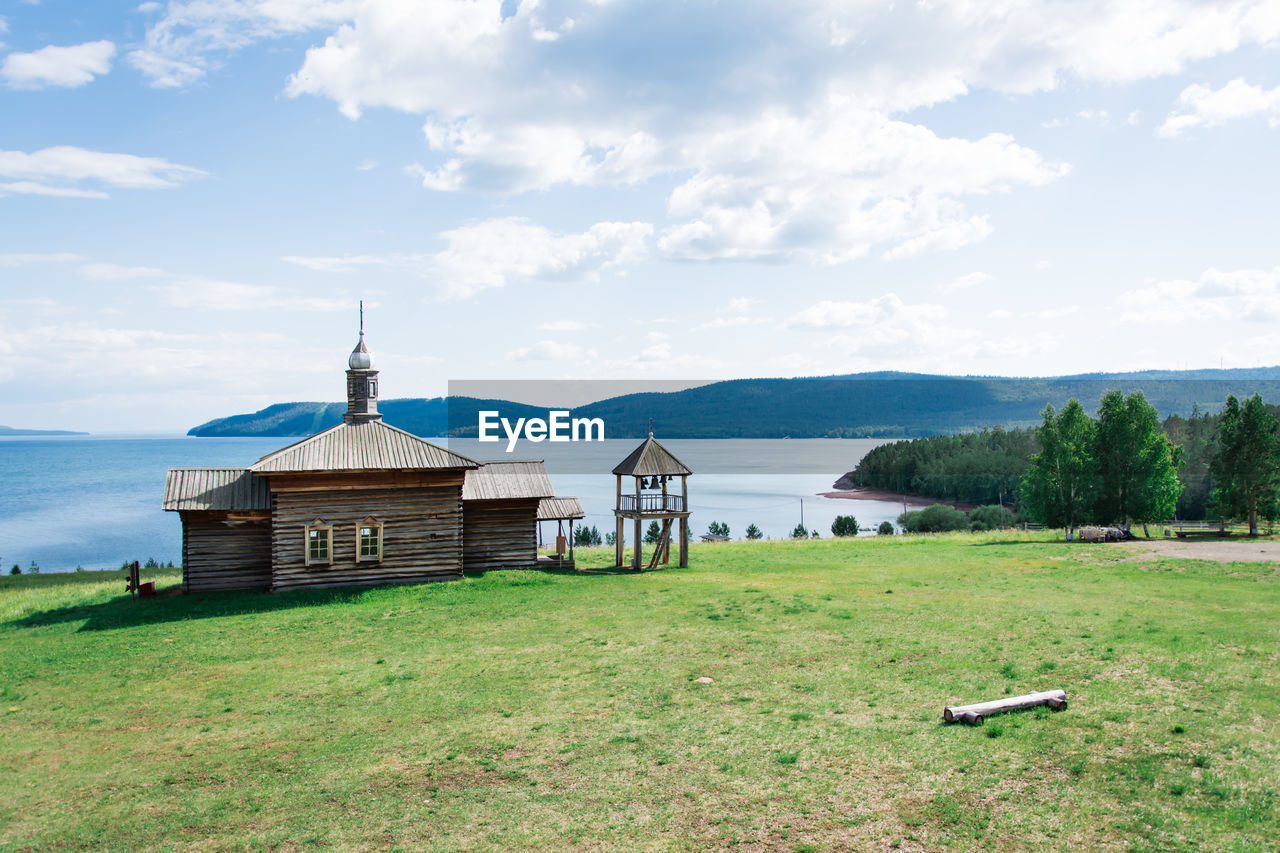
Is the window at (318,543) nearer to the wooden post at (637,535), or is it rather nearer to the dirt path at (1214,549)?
the wooden post at (637,535)

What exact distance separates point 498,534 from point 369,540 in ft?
16.2

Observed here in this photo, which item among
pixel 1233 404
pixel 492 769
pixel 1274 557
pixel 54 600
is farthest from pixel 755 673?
pixel 1233 404

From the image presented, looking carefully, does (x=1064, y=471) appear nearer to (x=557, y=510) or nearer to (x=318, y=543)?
(x=557, y=510)

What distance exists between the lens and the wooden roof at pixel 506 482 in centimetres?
2898

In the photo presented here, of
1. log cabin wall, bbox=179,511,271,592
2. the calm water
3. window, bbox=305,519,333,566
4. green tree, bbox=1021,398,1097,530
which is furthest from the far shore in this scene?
log cabin wall, bbox=179,511,271,592

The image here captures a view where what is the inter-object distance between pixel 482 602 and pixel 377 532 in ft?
18.4

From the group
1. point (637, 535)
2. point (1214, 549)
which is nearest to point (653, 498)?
point (637, 535)

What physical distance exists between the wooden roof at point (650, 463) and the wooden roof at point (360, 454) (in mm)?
6478

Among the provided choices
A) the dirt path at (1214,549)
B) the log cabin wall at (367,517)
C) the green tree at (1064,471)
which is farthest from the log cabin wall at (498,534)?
the green tree at (1064,471)

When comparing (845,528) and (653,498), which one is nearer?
(653,498)

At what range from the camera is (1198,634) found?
1638 cm

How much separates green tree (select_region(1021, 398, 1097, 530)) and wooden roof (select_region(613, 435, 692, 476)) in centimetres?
3084

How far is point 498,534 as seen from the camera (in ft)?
96.7

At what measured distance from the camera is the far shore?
115 meters
